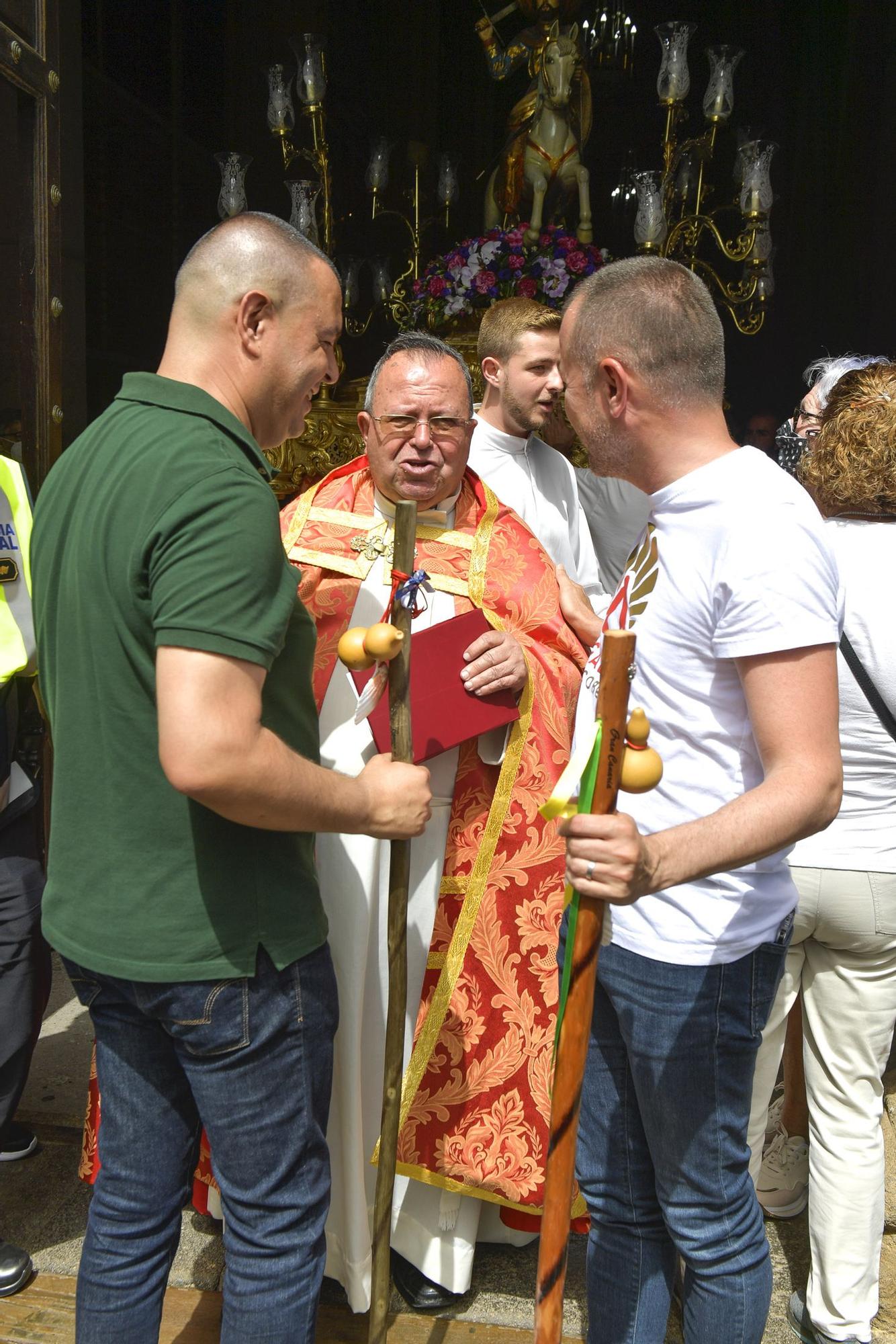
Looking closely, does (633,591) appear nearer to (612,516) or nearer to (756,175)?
(612,516)

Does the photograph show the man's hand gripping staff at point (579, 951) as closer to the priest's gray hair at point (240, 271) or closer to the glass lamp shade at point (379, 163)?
the priest's gray hair at point (240, 271)

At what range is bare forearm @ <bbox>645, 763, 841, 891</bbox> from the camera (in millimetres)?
1396

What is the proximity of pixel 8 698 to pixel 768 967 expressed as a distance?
1.64m

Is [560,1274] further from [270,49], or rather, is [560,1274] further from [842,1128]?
[270,49]

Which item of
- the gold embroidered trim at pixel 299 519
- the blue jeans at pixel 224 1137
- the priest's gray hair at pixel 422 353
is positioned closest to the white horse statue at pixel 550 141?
the priest's gray hair at pixel 422 353

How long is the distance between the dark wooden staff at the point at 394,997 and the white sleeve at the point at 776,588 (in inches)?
20.4

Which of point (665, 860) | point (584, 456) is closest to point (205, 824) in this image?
point (665, 860)

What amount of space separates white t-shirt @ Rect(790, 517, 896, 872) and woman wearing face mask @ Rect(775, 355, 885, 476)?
55 cm

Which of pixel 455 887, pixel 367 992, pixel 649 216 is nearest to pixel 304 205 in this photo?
pixel 649 216

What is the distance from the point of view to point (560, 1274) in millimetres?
1571

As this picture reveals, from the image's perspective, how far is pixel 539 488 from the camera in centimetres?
344

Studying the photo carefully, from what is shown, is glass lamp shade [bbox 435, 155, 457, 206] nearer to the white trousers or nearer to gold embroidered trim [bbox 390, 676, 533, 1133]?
gold embroidered trim [bbox 390, 676, 533, 1133]

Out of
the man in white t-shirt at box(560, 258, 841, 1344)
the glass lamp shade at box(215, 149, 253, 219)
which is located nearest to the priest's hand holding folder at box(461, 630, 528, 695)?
the man in white t-shirt at box(560, 258, 841, 1344)

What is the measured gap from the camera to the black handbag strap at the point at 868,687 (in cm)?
204
